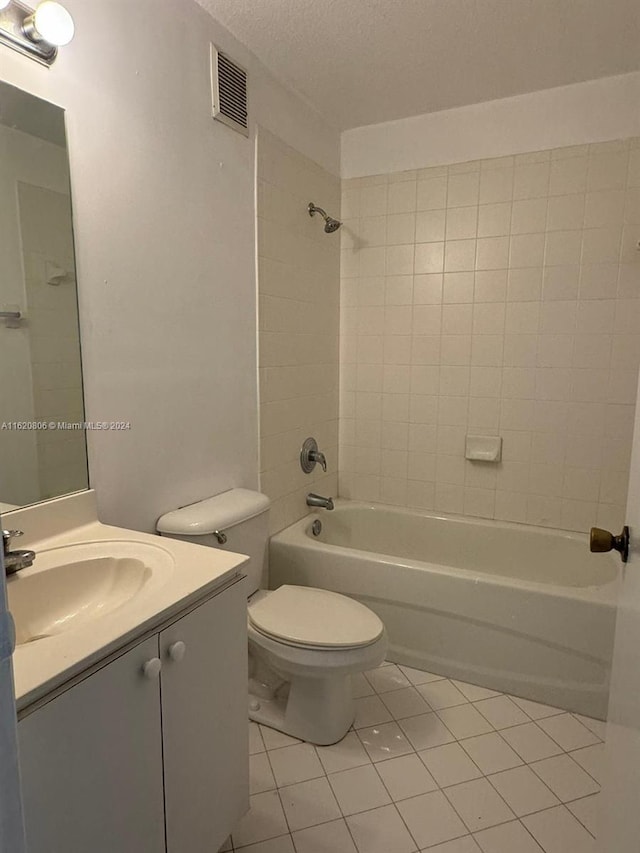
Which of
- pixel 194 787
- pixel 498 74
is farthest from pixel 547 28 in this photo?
pixel 194 787

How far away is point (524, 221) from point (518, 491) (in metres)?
1.25

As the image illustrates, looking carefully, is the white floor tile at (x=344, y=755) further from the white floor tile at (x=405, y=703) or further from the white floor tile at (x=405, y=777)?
the white floor tile at (x=405, y=703)

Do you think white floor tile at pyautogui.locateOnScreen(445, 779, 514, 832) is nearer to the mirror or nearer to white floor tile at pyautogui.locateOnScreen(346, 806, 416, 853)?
white floor tile at pyautogui.locateOnScreen(346, 806, 416, 853)

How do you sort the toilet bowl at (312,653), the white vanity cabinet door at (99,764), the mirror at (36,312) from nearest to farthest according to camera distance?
1. the white vanity cabinet door at (99,764)
2. the mirror at (36,312)
3. the toilet bowl at (312,653)

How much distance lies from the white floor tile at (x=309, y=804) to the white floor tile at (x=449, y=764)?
1.09 feet

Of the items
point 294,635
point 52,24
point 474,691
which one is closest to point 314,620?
point 294,635

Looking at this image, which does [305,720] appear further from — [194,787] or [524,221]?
[524,221]

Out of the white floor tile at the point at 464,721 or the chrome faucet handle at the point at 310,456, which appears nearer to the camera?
the white floor tile at the point at 464,721

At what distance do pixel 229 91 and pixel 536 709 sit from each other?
2464mm

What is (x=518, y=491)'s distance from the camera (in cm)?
248

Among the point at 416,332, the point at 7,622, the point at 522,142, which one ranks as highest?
the point at 522,142

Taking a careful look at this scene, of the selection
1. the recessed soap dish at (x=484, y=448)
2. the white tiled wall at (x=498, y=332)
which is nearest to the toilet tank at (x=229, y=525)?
the white tiled wall at (x=498, y=332)

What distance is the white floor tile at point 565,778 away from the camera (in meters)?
1.51

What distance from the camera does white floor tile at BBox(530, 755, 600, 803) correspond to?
1.51 metres
